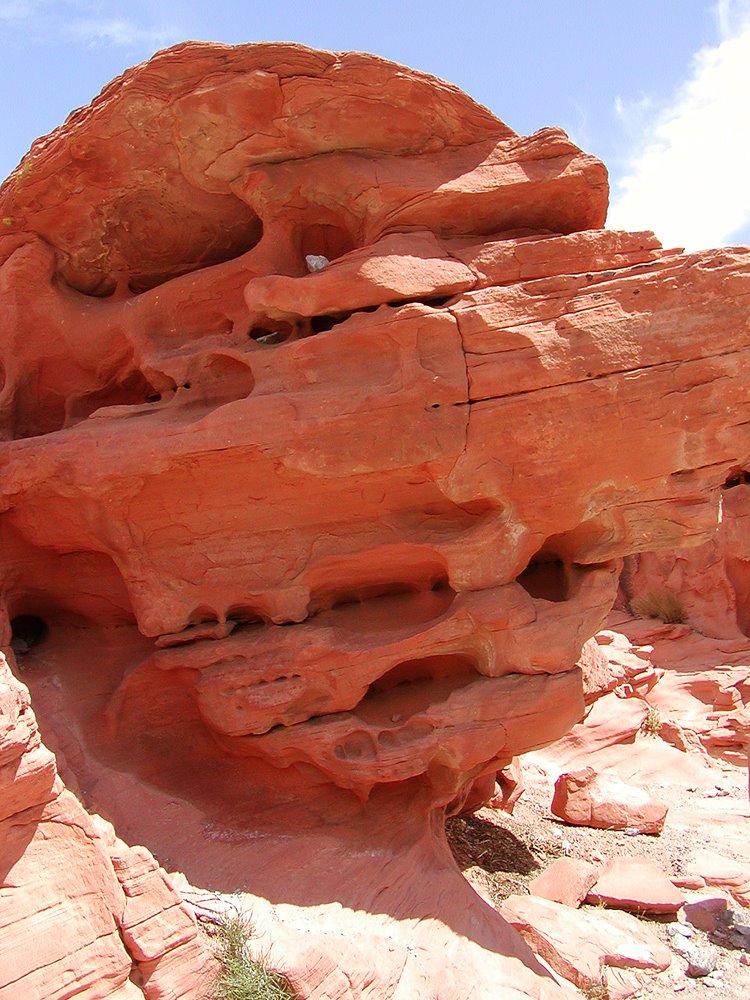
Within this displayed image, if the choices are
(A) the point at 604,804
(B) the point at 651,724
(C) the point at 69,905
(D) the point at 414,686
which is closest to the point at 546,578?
(D) the point at 414,686

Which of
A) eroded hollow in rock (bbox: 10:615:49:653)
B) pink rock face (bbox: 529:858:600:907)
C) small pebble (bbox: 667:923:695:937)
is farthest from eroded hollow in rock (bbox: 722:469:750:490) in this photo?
eroded hollow in rock (bbox: 10:615:49:653)

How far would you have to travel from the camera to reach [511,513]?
18.7 ft

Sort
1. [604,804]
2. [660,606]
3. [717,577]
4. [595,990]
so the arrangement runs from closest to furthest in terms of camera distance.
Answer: [595,990]
[604,804]
[717,577]
[660,606]

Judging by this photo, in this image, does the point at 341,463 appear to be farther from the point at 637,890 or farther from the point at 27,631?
the point at 637,890

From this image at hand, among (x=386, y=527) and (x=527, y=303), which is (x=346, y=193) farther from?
(x=386, y=527)

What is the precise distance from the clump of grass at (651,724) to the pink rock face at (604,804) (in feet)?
6.81

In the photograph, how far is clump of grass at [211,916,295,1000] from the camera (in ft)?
14.1

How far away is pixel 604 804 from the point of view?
817cm

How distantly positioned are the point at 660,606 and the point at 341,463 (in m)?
12.0

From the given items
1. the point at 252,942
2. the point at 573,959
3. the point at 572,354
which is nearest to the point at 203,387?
the point at 572,354

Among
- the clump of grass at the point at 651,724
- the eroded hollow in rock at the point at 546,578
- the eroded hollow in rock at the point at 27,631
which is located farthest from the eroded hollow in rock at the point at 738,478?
the eroded hollow in rock at the point at 27,631

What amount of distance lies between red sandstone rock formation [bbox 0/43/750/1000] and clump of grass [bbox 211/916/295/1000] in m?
0.31

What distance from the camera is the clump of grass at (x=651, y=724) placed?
10.6 metres

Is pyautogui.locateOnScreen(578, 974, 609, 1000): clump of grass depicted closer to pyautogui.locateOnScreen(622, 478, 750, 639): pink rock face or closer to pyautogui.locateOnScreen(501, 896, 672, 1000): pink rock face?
pyautogui.locateOnScreen(501, 896, 672, 1000): pink rock face
